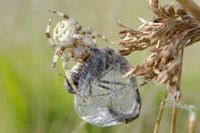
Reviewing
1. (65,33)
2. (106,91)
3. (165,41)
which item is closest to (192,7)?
(165,41)

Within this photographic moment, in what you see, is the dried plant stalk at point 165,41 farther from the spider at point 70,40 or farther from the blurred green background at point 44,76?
the blurred green background at point 44,76

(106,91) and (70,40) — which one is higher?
(70,40)

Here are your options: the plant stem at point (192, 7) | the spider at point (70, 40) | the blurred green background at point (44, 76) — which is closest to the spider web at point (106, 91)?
the spider at point (70, 40)

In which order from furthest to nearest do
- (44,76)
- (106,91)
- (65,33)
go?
(44,76) < (65,33) < (106,91)

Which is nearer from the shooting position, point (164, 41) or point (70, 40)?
point (164, 41)

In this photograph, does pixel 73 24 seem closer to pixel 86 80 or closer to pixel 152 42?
pixel 86 80

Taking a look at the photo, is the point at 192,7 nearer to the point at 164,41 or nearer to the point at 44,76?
the point at 164,41

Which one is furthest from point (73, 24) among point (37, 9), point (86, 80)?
point (37, 9)
